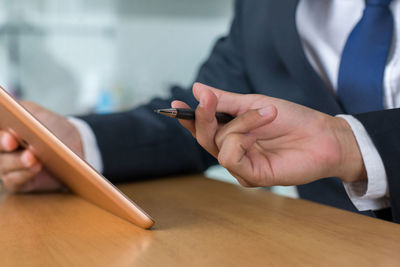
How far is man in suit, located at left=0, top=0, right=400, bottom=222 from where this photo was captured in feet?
1.74

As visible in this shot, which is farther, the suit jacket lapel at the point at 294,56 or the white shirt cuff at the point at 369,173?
the suit jacket lapel at the point at 294,56

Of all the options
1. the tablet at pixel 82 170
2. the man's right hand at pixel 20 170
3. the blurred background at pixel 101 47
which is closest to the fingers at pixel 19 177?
the man's right hand at pixel 20 170

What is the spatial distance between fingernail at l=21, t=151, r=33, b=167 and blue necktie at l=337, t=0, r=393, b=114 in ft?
1.18

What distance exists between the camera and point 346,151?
0.40 metres

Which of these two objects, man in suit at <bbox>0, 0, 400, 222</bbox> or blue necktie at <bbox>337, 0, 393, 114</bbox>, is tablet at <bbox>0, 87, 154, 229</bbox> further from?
blue necktie at <bbox>337, 0, 393, 114</bbox>

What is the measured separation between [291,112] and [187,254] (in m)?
0.16

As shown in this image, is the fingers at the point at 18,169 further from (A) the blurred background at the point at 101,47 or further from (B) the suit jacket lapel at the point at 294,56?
(A) the blurred background at the point at 101,47

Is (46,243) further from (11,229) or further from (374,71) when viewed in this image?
(374,71)

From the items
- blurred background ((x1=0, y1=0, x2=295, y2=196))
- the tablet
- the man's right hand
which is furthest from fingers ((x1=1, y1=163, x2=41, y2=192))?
blurred background ((x1=0, y1=0, x2=295, y2=196))

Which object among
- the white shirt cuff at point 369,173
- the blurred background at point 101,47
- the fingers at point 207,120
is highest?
the fingers at point 207,120

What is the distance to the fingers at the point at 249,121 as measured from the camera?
334mm

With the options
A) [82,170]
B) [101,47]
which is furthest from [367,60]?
[101,47]

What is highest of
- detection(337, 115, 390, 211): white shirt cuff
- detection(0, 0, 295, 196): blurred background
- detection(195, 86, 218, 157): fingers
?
detection(195, 86, 218, 157): fingers

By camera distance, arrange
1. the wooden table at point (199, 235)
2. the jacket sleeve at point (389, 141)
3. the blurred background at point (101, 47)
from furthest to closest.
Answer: the blurred background at point (101, 47)
the jacket sleeve at point (389, 141)
the wooden table at point (199, 235)
